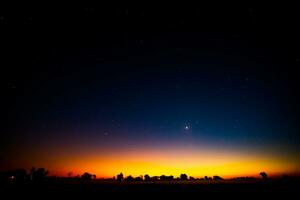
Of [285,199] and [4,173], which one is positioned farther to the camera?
[4,173]

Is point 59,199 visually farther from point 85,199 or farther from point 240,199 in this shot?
point 240,199

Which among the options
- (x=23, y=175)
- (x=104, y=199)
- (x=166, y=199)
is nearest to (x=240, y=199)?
(x=166, y=199)

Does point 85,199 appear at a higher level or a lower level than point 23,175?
lower

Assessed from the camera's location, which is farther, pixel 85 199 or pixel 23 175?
pixel 23 175

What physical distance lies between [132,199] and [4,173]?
174 meters

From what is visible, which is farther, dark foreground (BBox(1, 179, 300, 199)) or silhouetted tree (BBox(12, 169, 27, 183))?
silhouetted tree (BBox(12, 169, 27, 183))

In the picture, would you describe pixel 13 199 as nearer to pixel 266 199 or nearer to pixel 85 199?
pixel 85 199

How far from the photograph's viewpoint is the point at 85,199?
4000 centimetres

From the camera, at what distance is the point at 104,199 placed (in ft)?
132

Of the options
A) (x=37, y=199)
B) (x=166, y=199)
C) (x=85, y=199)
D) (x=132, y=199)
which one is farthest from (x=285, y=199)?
(x=37, y=199)

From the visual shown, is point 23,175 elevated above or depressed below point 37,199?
above

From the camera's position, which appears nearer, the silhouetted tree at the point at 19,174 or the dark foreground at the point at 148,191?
the dark foreground at the point at 148,191

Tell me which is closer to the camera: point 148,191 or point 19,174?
point 148,191

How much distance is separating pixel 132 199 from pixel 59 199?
1123cm
